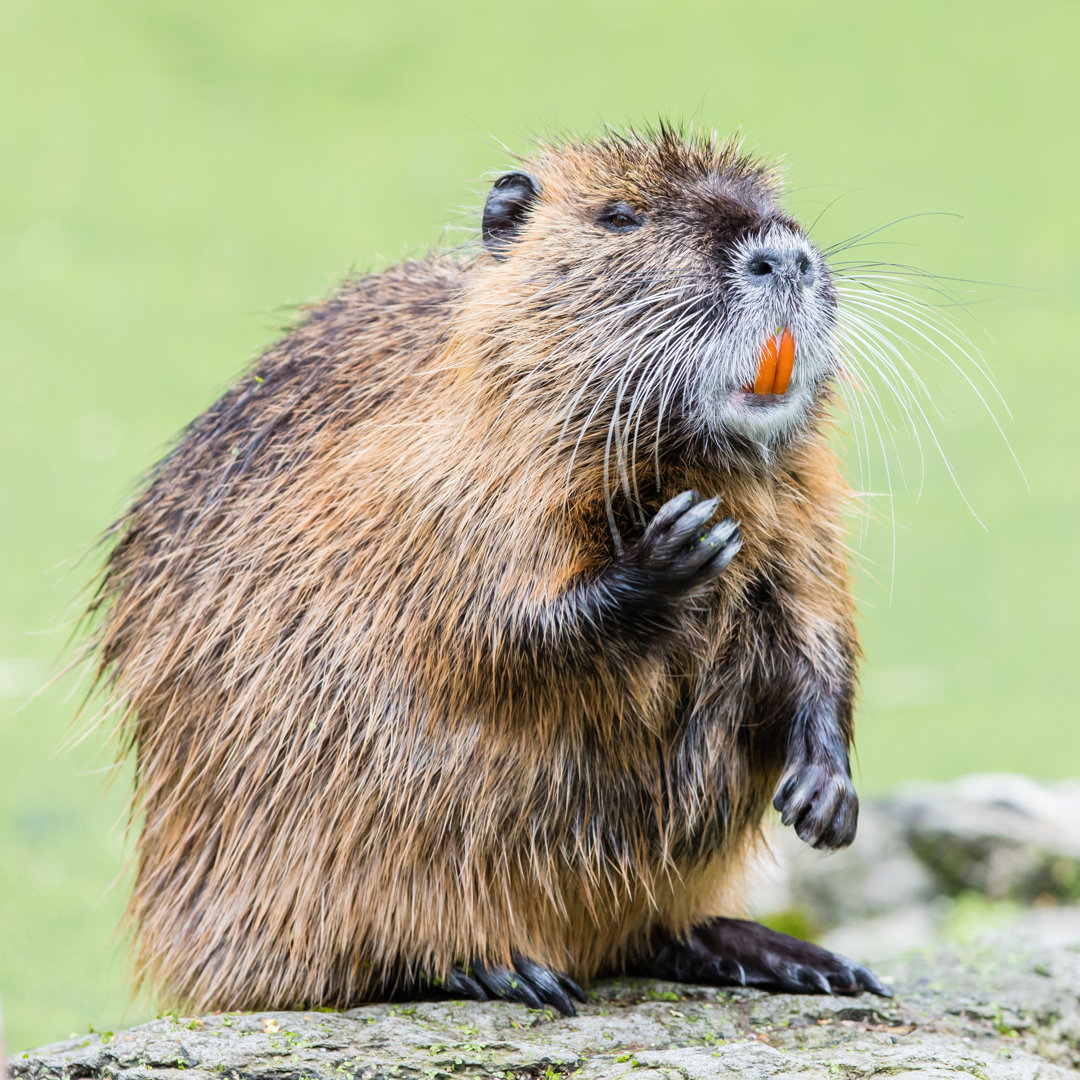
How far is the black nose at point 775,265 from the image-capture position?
3.00 meters

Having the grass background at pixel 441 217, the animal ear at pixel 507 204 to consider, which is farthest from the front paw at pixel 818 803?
the grass background at pixel 441 217

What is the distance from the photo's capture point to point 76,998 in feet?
17.1

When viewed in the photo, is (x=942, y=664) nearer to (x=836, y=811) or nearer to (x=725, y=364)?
(x=836, y=811)

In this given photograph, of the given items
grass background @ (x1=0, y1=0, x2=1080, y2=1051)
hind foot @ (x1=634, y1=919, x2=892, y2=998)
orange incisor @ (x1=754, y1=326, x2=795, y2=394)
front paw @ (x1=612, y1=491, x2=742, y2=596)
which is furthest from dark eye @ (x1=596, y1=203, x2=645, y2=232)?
grass background @ (x1=0, y1=0, x2=1080, y2=1051)

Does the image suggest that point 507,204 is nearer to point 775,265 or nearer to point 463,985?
point 775,265

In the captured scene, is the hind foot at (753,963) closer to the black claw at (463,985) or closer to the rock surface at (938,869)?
the black claw at (463,985)

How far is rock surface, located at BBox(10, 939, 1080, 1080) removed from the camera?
274 centimetres

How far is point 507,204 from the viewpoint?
138 inches

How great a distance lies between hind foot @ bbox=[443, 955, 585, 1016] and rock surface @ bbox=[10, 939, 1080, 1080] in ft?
0.17

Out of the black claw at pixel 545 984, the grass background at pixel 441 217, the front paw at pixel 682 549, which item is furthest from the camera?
the grass background at pixel 441 217

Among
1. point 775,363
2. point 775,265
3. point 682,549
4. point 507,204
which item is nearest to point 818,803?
point 682,549

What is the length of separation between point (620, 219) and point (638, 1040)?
1.80 meters

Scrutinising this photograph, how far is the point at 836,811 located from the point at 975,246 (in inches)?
363

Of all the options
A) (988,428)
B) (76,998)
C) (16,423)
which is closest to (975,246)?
(988,428)
